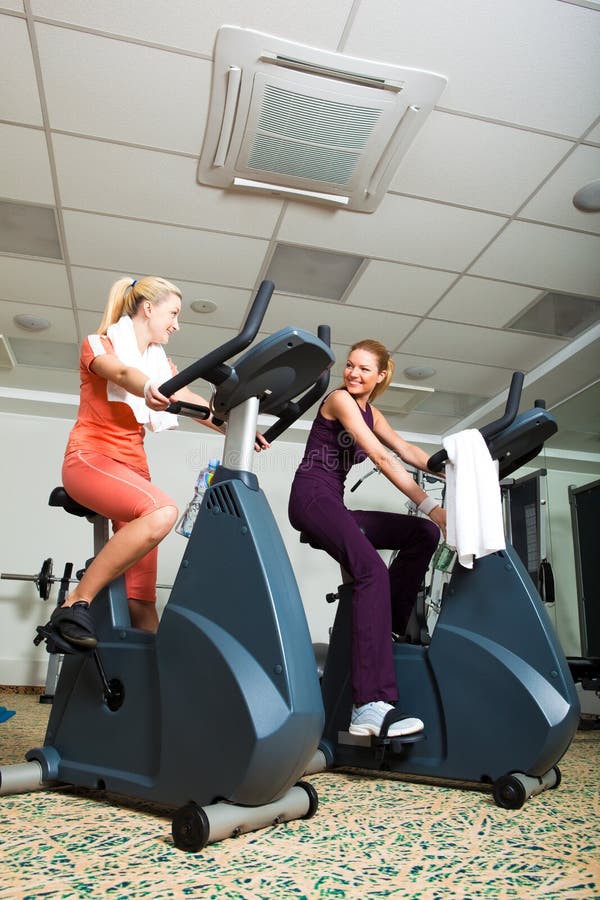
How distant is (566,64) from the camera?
2533 millimetres

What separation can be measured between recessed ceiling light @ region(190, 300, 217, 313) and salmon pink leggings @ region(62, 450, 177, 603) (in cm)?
276

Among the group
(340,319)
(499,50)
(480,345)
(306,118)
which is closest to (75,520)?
(340,319)

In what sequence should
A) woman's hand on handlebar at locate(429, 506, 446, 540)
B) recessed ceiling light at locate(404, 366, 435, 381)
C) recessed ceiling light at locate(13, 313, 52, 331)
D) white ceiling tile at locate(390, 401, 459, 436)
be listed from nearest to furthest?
woman's hand on handlebar at locate(429, 506, 446, 540), recessed ceiling light at locate(13, 313, 52, 331), recessed ceiling light at locate(404, 366, 435, 381), white ceiling tile at locate(390, 401, 459, 436)

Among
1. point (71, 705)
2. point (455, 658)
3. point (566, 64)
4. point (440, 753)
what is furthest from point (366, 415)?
point (566, 64)

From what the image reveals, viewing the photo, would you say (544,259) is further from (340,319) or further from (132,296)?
(132,296)

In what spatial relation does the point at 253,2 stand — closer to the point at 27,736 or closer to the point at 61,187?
the point at 61,187

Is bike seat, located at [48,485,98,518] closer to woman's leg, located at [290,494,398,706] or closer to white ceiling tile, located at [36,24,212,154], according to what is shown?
woman's leg, located at [290,494,398,706]

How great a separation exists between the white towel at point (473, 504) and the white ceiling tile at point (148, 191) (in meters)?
2.05

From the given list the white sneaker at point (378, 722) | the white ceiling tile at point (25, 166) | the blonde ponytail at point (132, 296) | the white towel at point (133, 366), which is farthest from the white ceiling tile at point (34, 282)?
the white sneaker at point (378, 722)

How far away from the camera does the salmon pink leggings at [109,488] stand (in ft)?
5.21

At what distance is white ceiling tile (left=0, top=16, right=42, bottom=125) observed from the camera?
248 centimetres

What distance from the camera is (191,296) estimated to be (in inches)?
167

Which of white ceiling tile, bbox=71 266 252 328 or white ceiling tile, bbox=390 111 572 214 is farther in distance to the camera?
white ceiling tile, bbox=71 266 252 328

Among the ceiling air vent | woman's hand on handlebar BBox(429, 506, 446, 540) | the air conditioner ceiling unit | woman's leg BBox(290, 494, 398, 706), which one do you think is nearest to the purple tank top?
woman's leg BBox(290, 494, 398, 706)
